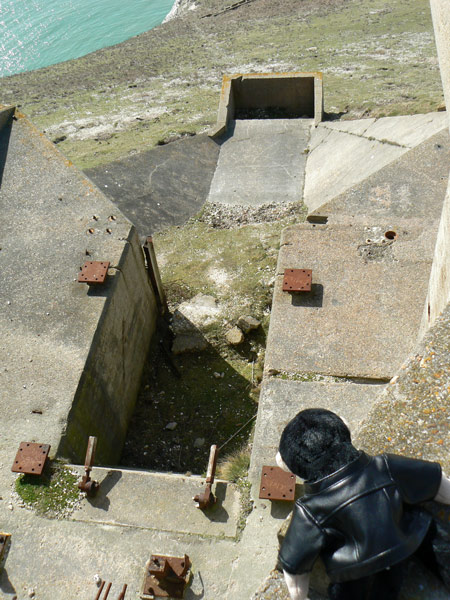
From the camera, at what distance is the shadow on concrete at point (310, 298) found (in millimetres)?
4774

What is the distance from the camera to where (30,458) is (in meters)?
3.83

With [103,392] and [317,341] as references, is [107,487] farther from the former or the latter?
[317,341]

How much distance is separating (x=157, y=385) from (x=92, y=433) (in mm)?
1464

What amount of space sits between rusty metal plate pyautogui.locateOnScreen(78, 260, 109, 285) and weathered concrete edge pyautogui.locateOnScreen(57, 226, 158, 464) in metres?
0.13

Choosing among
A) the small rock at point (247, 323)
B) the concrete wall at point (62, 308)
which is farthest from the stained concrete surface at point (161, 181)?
the small rock at point (247, 323)

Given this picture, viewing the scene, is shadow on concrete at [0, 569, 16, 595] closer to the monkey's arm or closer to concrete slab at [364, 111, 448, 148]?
the monkey's arm

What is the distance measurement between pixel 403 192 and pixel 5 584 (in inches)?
221

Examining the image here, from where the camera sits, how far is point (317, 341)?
4500 mm

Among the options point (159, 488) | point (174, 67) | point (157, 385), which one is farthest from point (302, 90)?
point (159, 488)

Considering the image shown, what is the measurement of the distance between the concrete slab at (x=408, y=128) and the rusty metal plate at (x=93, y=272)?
16.9ft

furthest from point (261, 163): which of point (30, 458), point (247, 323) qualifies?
point (30, 458)

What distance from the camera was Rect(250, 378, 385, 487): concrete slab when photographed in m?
3.88

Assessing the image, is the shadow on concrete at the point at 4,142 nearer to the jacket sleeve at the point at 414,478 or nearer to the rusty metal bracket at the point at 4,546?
the rusty metal bracket at the point at 4,546

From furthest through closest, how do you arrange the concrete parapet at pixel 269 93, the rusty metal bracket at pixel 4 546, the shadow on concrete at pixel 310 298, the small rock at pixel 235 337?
the concrete parapet at pixel 269 93 → the small rock at pixel 235 337 → the shadow on concrete at pixel 310 298 → the rusty metal bracket at pixel 4 546
